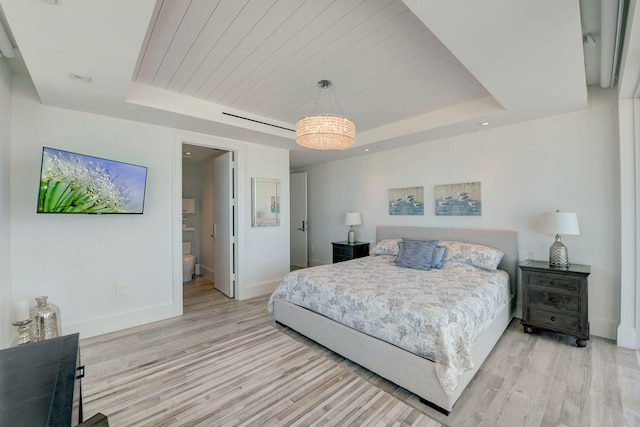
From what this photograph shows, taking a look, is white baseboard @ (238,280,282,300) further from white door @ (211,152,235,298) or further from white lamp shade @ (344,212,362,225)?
white lamp shade @ (344,212,362,225)

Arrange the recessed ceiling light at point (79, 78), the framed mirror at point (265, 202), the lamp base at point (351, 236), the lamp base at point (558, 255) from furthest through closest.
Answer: the lamp base at point (351, 236)
the framed mirror at point (265, 202)
the lamp base at point (558, 255)
the recessed ceiling light at point (79, 78)

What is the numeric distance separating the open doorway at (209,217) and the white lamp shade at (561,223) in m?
3.92

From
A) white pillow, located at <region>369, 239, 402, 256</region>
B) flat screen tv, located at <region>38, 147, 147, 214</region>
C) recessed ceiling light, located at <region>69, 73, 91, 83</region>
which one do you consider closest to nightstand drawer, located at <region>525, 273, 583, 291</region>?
white pillow, located at <region>369, 239, 402, 256</region>

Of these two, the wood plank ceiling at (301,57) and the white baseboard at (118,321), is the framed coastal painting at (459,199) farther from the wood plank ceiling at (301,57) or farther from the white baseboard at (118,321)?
the white baseboard at (118,321)

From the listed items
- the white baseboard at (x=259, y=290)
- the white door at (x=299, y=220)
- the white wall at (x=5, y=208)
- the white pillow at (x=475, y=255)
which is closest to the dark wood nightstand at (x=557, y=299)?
the white pillow at (x=475, y=255)

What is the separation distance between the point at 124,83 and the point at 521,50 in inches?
117

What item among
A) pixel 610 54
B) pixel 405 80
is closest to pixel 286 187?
pixel 405 80

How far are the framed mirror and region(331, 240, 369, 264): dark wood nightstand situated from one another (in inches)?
47.7

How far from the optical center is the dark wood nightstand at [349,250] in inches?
186

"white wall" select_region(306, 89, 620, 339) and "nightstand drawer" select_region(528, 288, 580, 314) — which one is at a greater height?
"white wall" select_region(306, 89, 620, 339)

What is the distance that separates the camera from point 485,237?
11.4 ft

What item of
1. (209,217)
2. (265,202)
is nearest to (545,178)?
(265,202)

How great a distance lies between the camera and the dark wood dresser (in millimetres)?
737

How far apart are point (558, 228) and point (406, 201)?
6.34ft
